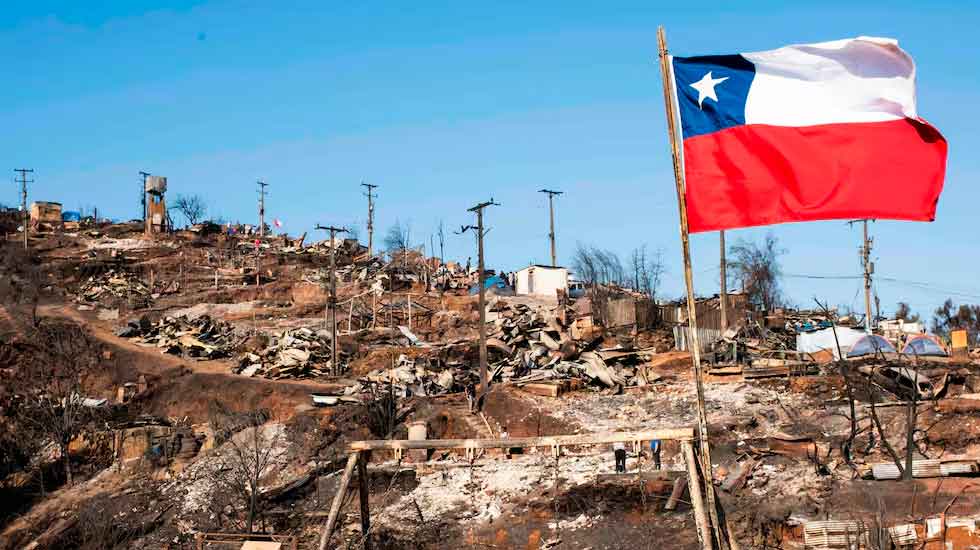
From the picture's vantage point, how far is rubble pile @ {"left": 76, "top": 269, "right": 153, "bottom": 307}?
55.4 metres

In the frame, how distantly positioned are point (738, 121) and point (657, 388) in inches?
→ 948

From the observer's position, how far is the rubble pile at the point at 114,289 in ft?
182

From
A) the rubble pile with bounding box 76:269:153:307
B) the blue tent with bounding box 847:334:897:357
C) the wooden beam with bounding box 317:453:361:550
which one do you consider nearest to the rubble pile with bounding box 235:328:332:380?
the rubble pile with bounding box 76:269:153:307

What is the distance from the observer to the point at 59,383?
40000 millimetres

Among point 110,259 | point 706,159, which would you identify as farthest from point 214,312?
point 706,159

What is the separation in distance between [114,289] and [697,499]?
53.8 meters

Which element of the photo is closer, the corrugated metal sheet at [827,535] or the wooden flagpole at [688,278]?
the wooden flagpole at [688,278]

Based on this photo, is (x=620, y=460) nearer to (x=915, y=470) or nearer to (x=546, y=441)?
(x=915, y=470)

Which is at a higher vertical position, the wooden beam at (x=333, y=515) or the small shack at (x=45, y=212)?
the small shack at (x=45, y=212)

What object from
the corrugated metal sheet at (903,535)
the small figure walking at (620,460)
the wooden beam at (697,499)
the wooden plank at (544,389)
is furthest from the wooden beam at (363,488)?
the wooden plank at (544,389)

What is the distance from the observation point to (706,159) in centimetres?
1016

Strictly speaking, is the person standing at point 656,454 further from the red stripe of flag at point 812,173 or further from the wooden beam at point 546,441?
the red stripe of flag at point 812,173

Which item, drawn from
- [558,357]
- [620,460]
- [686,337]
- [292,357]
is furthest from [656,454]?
[292,357]

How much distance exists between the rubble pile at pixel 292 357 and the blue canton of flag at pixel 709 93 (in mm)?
31710
